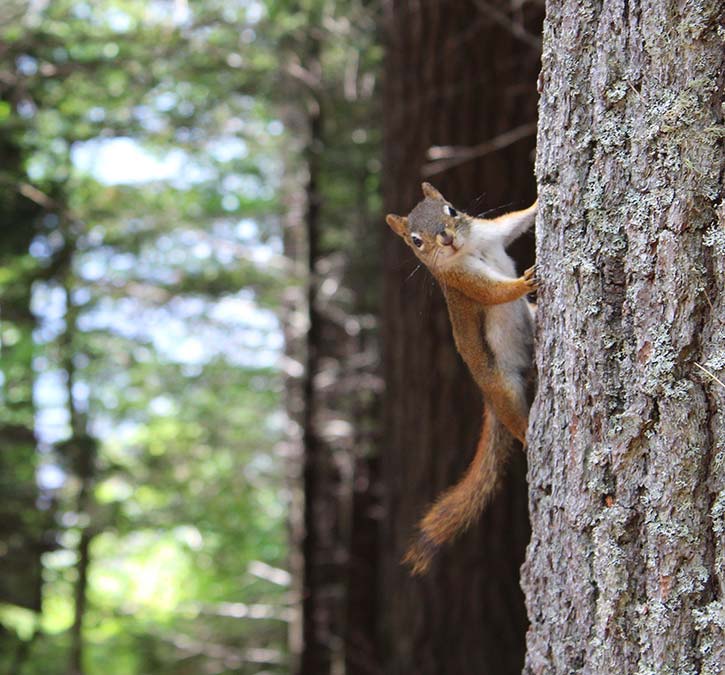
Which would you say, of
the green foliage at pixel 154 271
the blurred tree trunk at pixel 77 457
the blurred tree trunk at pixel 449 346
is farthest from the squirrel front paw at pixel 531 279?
the blurred tree trunk at pixel 77 457

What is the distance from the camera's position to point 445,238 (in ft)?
7.36

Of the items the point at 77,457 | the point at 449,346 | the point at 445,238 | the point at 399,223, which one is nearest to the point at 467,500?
the point at 445,238

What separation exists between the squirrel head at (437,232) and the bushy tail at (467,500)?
40cm

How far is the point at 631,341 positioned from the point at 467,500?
2.33 ft

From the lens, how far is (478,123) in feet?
13.5

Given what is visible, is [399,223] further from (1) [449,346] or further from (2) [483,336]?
(1) [449,346]

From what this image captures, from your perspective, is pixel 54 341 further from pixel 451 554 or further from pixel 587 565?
pixel 587 565

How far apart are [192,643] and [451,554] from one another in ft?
9.20

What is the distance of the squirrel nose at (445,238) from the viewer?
7.35 feet

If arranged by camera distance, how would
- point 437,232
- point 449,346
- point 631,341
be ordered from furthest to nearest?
point 449,346, point 437,232, point 631,341

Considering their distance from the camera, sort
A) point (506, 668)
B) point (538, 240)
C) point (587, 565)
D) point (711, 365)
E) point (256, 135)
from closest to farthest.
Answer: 1. point (711, 365)
2. point (587, 565)
3. point (538, 240)
4. point (506, 668)
5. point (256, 135)

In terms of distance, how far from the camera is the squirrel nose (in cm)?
224

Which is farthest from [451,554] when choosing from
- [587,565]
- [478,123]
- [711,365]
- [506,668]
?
[711,365]

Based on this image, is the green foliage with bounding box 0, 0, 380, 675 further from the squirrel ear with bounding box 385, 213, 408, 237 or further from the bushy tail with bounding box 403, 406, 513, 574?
the bushy tail with bounding box 403, 406, 513, 574
